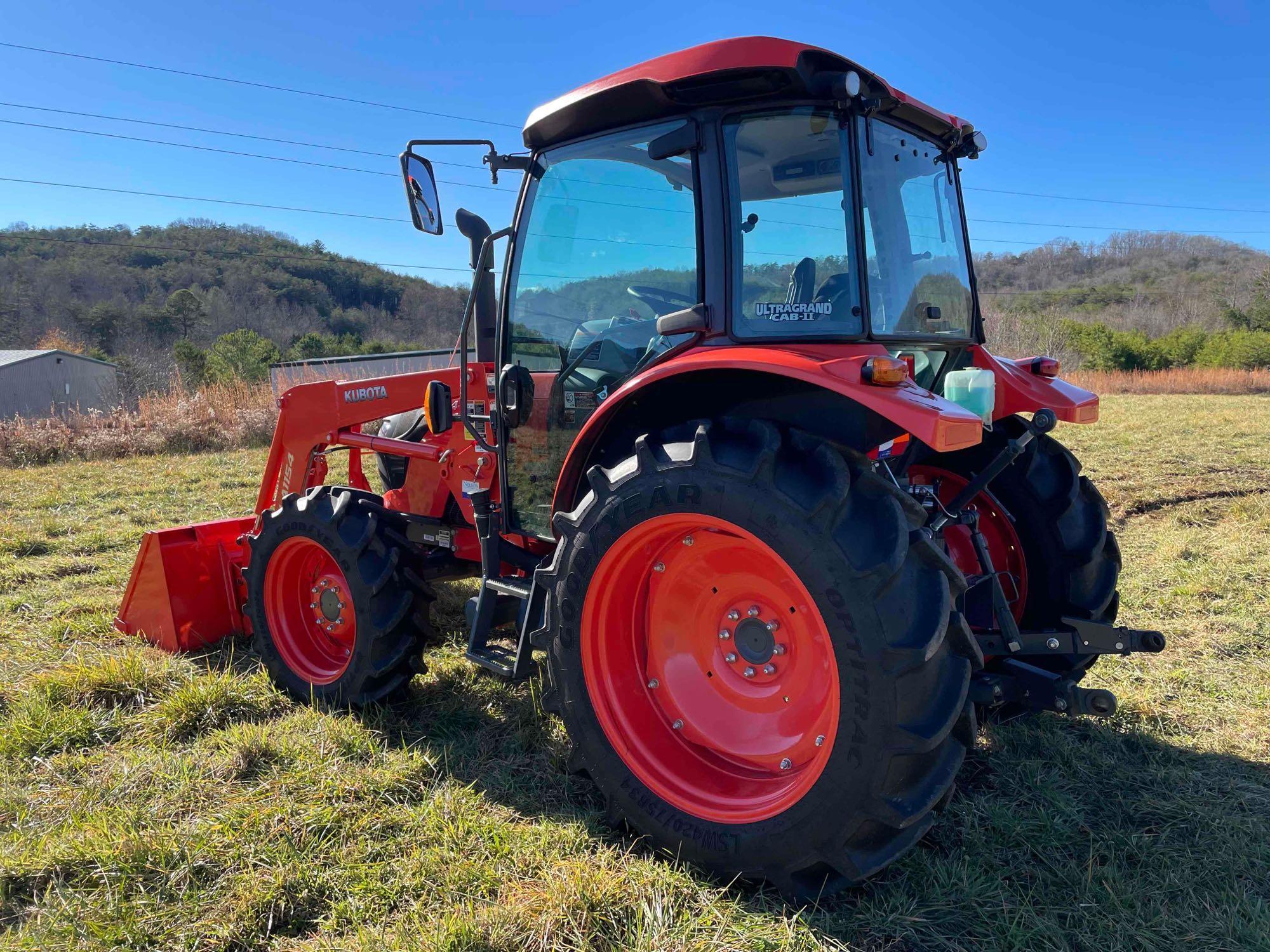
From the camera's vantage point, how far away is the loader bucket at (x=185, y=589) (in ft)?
12.8

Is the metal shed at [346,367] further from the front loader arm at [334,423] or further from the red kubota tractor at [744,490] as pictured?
the red kubota tractor at [744,490]

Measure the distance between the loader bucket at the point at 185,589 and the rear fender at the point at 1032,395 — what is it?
3602mm

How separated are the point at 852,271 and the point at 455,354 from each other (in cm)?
204

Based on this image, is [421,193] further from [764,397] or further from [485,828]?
[485,828]

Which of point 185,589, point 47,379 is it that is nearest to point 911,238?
point 185,589

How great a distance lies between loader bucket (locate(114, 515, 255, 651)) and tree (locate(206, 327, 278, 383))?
1937 cm

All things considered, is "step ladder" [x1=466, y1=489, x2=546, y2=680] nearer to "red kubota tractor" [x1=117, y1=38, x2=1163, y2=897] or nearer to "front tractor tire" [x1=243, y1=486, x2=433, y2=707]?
"red kubota tractor" [x1=117, y1=38, x2=1163, y2=897]

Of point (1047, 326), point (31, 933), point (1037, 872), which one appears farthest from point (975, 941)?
point (1047, 326)

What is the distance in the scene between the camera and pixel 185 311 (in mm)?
39062

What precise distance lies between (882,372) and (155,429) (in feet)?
43.6

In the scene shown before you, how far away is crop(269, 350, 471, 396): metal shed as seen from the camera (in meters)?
14.0

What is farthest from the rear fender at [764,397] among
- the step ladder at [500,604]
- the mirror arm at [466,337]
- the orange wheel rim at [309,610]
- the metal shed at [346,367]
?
the metal shed at [346,367]

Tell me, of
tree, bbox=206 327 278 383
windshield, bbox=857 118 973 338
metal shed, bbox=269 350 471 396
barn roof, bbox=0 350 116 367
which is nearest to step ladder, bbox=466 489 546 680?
windshield, bbox=857 118 973 338

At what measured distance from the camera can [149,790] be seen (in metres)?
2.67
